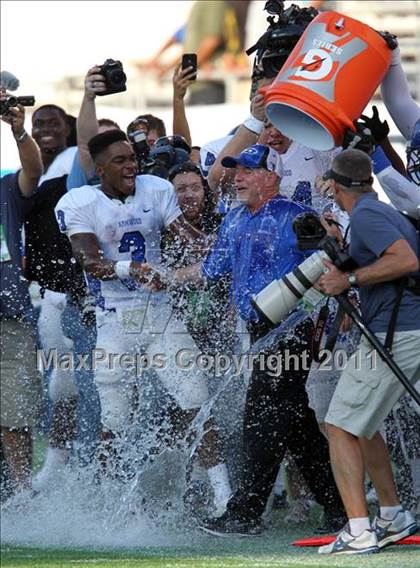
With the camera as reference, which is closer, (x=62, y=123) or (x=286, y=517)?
(x=286, y=517)

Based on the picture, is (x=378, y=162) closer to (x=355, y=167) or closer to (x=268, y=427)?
(x=355, y=167)

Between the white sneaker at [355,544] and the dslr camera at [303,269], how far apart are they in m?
1.09

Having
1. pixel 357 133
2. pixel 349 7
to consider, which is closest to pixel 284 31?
pixel 357 133

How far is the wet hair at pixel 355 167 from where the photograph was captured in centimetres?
→ 735

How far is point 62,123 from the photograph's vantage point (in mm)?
10242

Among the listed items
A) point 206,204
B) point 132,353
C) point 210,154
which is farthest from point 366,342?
point 210,154

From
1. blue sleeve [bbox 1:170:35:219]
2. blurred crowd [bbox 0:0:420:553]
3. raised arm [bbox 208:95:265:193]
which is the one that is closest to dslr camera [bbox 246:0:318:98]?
blurred crowd [bbox 0:0:420:553]

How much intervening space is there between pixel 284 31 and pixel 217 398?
6.43ft

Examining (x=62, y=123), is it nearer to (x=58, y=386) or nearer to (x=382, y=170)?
(x=58, y=386)

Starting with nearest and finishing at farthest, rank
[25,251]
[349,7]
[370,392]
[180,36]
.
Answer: [370,392] → [25,251] → [349,7] → [180,36]

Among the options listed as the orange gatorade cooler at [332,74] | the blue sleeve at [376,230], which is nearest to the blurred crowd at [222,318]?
the blue sleeve at [376,230]

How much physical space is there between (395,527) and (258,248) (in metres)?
1.57

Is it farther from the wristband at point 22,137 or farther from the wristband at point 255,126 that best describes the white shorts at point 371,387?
the wristband at point 22,137

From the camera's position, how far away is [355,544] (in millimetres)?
7246
